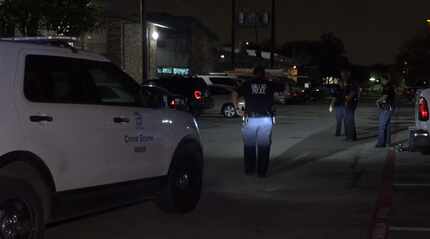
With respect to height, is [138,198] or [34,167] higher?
[34,167]

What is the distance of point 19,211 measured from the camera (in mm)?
6902

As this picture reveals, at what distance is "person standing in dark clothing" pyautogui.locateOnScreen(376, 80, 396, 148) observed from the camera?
17219mm

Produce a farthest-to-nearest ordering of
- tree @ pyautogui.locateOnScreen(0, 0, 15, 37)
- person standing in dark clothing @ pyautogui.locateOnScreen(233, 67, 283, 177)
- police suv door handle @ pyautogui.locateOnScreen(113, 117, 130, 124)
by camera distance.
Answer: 1. tree @ pyautogui.locateOnScreen(0, 0, 15, 37)
2. person standing in dark clothing @ pyautogui.locateOnScreen(233, 67, 283, 177)
3. police suv door handle @ pyautogui.locateOnScreen(113, 117, 130, 124)

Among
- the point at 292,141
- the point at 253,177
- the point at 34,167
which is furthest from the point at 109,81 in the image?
the point at 292,141

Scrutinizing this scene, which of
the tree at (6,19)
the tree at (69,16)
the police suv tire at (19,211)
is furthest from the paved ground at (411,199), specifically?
the tree at (6,19)

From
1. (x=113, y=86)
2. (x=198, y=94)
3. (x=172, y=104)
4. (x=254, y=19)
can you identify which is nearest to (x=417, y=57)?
(x=254, y=19)

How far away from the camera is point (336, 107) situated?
20.8 meters

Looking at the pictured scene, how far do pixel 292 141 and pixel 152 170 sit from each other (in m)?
11.2

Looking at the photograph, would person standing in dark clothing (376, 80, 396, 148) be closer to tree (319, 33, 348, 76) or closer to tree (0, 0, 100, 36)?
tree (0, 0, 100, 36)

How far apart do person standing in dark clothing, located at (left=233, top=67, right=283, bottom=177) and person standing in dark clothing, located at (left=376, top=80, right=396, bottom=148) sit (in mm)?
5261

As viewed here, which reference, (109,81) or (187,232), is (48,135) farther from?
(187,232)

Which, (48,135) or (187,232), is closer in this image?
(48,135)

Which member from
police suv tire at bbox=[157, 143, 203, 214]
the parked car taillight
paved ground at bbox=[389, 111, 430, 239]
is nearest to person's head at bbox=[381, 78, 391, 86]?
paved ground at bbox=[389, 111, 430, 239]

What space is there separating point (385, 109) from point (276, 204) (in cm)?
760
